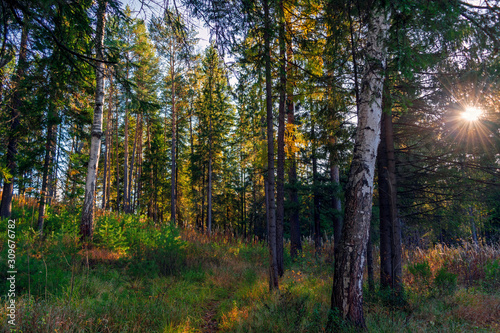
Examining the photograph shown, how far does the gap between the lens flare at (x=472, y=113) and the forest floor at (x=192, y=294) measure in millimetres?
3955

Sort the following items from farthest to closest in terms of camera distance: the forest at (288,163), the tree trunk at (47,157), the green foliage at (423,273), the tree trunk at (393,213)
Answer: the tree trunk at (47,157), the green foliage at (423,273), the tree trunk at (393,213), the forest at (288,163)

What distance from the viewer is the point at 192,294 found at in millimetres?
5871

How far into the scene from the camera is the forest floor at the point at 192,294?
386 cm

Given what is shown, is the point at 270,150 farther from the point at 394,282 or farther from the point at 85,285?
the point at 85,285

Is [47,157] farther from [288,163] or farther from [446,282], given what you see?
[446,282]

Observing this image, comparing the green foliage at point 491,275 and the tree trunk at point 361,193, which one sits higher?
the tree trunk at point 361,193

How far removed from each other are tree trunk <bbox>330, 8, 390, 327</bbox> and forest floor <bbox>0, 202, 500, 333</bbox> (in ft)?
1.61

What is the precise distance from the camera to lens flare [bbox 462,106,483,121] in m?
5.77

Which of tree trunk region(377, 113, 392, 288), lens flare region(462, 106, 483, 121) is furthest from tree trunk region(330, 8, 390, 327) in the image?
lens flare region(462, 106, 483, 121)

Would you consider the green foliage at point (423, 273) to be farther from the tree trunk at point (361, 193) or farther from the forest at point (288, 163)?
the tree trunk at point (361, 193)

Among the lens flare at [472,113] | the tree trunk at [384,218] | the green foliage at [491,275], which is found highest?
the lens flare at [472,113]

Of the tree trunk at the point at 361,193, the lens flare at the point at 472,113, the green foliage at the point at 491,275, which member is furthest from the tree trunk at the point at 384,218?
the green foliage at the point at 491,275

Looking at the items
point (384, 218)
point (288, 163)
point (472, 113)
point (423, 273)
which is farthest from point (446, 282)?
point (288, 163)

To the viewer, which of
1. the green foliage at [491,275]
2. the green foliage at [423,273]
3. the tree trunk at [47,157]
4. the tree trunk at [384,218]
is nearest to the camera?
the tree trunk at [384,218]
